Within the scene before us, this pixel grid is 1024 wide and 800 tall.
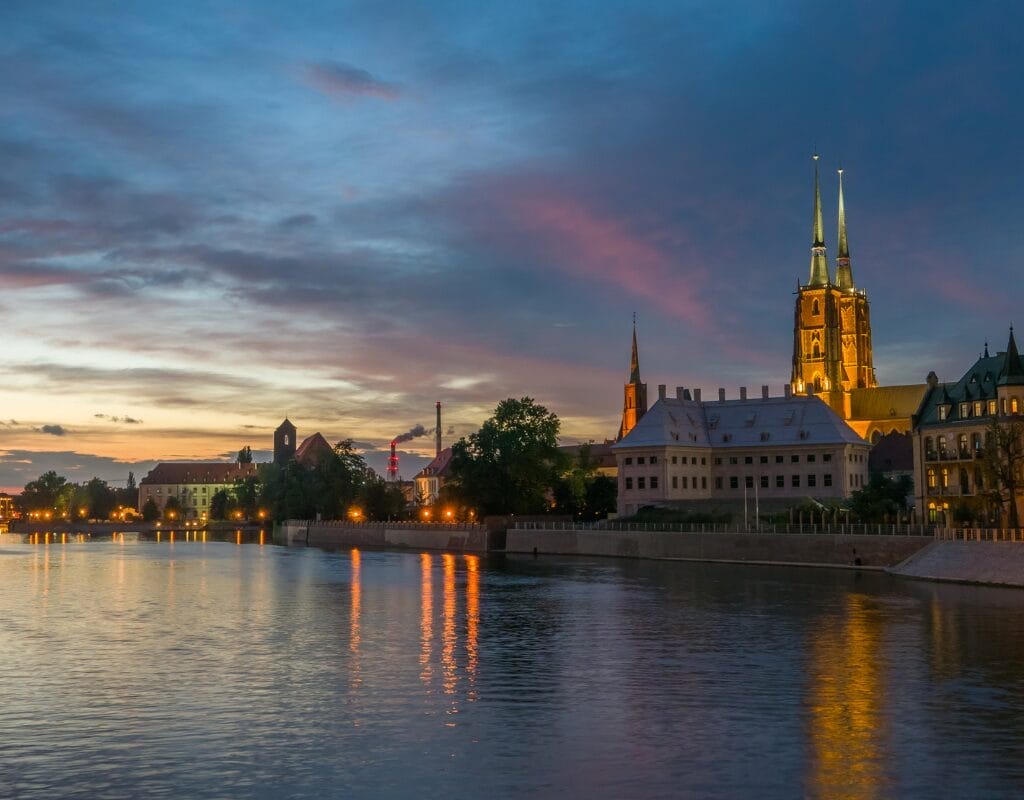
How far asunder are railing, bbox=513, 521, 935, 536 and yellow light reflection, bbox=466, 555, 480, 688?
58.8 ft

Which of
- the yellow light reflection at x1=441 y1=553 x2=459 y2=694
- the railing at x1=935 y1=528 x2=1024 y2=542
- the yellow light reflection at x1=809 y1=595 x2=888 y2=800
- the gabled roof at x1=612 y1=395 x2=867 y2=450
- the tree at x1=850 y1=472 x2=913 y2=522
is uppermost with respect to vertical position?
the gabled roof at x1=612 y1=395 x2=867 y2=450

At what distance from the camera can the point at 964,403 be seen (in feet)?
310

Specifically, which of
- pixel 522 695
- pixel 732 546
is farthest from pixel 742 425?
pixel 522 695

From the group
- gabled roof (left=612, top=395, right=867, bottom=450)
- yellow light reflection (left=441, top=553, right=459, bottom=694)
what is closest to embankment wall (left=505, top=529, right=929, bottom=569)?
gabled roof (left=612, top=395, right=867, bottom=450)

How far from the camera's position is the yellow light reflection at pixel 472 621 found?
138 feet

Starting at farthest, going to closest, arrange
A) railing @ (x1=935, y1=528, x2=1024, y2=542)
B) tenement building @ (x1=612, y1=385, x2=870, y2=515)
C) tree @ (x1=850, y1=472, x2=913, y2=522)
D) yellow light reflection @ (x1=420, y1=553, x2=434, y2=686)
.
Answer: tenement building @ (x1=612, y1=385, x2=870, y2=515) < tree @ (x1=850, y1=472, x2=913, y2=522) < railing @ (x1=935, y1=528, x2=1024, y2=542) < yellow light reflection @ (x1=420, y1=553, x2=434, y2=686)

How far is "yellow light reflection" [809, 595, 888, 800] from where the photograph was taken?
25688mm

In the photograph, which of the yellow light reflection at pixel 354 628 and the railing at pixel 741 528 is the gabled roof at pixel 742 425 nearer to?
the railing at pixel 741 528

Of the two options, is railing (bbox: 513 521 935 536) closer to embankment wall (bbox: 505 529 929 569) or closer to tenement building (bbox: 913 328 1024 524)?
embankment wall (bbox: 505 529 929 569)

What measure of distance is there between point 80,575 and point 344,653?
6011cm

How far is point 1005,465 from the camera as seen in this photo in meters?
81.4

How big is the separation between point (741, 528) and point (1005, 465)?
26.8 m

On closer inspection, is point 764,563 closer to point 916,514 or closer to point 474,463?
point 916,514

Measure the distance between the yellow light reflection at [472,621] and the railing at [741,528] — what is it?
58.8 ft
